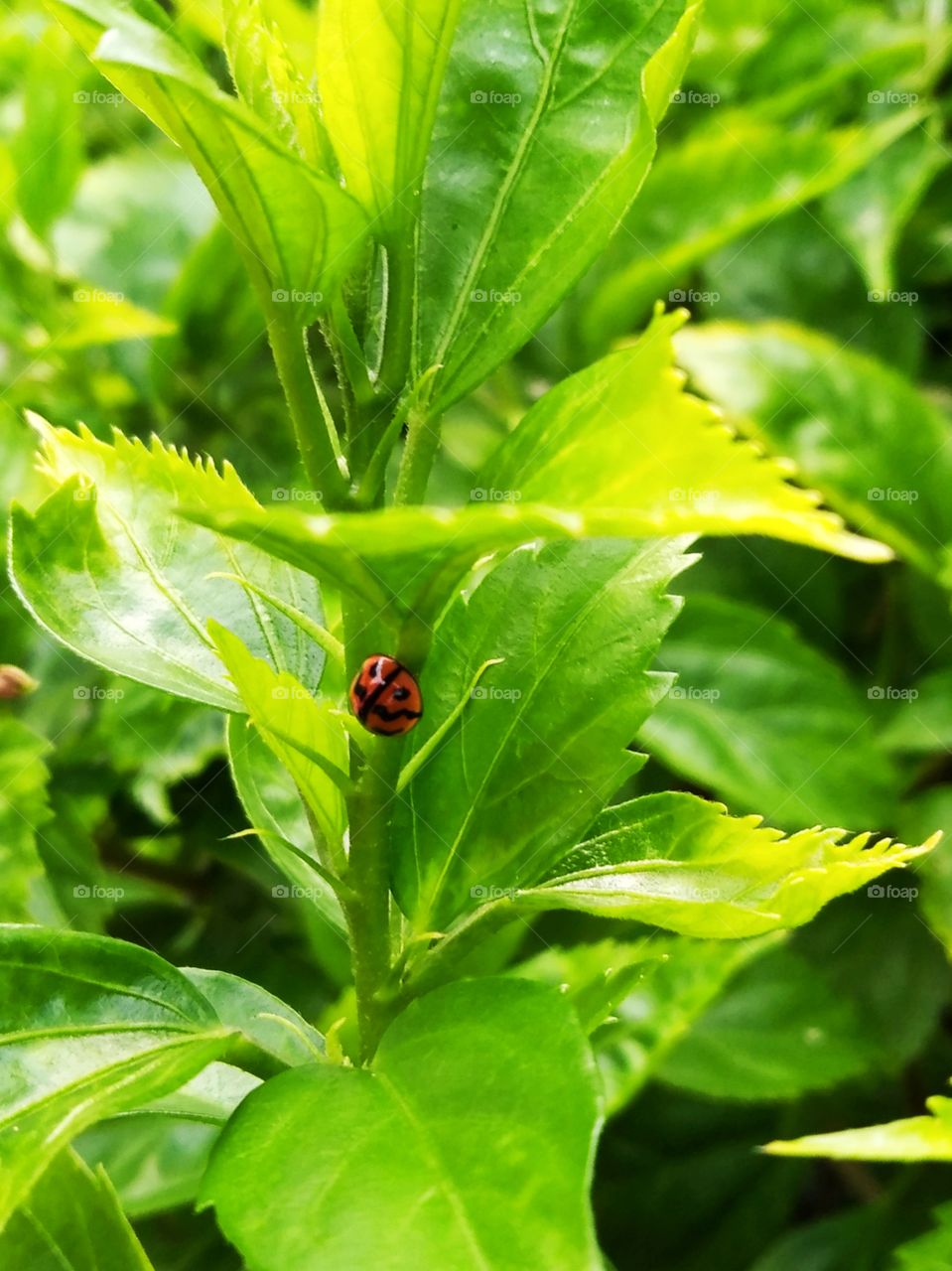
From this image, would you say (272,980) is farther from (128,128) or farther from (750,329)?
(128,128)

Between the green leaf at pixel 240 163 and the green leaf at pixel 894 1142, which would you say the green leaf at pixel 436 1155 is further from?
the green leaf at pixel 240 163

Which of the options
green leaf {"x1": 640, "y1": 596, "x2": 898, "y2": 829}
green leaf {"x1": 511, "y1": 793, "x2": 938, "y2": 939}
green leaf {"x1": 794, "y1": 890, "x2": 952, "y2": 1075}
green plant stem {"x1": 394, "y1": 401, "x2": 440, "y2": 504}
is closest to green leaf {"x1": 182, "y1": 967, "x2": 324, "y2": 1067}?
green leaf {"x1": 511, "y1": 793, "x2": 938, "y2": 939}

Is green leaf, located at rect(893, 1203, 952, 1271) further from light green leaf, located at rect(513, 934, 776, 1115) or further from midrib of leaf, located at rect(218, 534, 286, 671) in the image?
midrib of leaf, located at rect(218, 534, 286, 671)

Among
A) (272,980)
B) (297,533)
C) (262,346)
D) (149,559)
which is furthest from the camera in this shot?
(262,346)

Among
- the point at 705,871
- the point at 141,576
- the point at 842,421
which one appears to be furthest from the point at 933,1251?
the point at 842,421

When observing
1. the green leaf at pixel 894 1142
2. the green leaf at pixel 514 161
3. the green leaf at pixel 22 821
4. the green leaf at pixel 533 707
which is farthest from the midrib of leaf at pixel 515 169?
the green leaf at pixel 22 821

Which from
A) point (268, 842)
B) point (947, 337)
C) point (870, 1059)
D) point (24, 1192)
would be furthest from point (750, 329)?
point (24, 1192)
